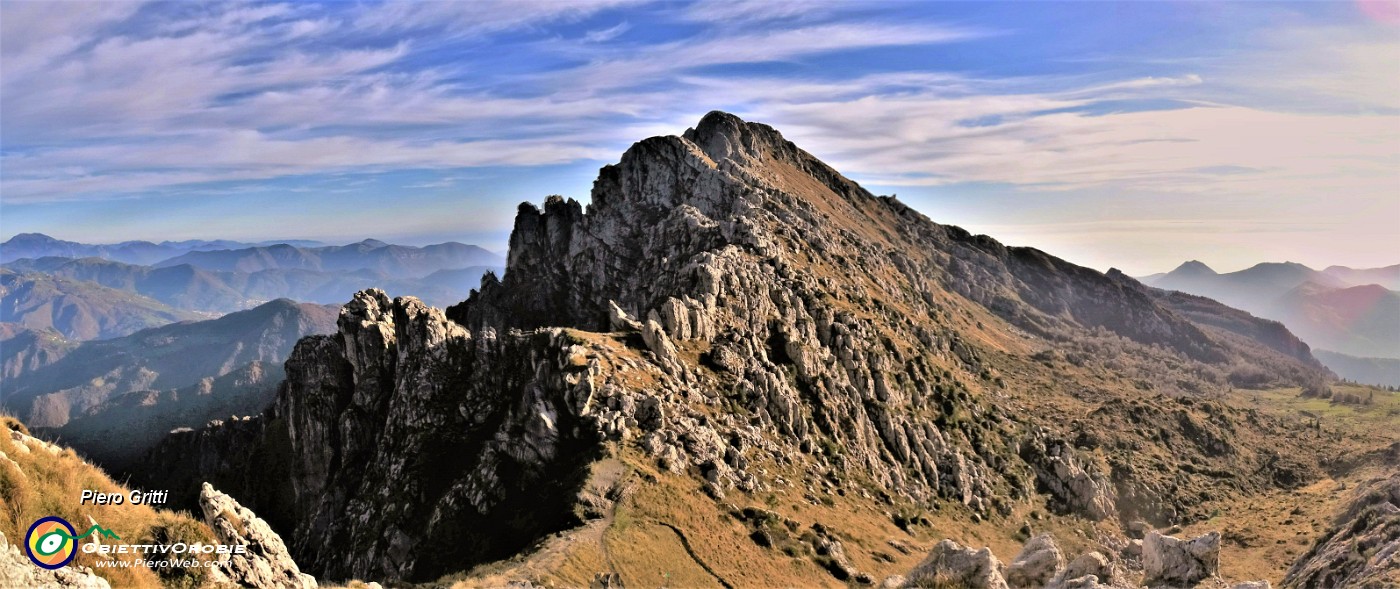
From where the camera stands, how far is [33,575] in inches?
781

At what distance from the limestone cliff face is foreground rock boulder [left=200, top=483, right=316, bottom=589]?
30.2 meters

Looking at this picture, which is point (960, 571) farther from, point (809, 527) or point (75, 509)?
point (809, 527)

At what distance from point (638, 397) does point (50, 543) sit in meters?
52.2

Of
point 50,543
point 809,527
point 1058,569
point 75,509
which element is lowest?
point 809,527

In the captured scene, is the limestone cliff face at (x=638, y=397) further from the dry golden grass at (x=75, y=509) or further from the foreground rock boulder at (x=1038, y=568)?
the dry golden grass at (x=75, y=509)

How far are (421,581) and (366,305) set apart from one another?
6016 centimetres

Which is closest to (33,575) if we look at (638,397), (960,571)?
(960,571)

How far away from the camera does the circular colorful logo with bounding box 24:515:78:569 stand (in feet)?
68.2

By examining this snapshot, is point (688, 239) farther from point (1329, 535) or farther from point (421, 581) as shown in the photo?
point (1329, 535)

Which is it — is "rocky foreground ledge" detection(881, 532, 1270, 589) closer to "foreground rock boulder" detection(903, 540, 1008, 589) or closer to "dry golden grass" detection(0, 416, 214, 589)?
"foreground rock boulder" detection(903, 540, 1008, 589)

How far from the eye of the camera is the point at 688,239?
400 feet

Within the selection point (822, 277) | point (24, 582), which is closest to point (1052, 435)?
point (822, 277)

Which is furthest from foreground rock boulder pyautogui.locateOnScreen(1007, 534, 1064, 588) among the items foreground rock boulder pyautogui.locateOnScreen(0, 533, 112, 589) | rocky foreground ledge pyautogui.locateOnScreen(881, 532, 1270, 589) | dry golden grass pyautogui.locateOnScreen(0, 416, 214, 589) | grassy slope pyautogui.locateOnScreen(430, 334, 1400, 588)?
foreground rock boulder pyautogui.locateOnScreen(0, 533, 112, 589)

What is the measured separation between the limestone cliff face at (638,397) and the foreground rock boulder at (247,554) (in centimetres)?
3020
